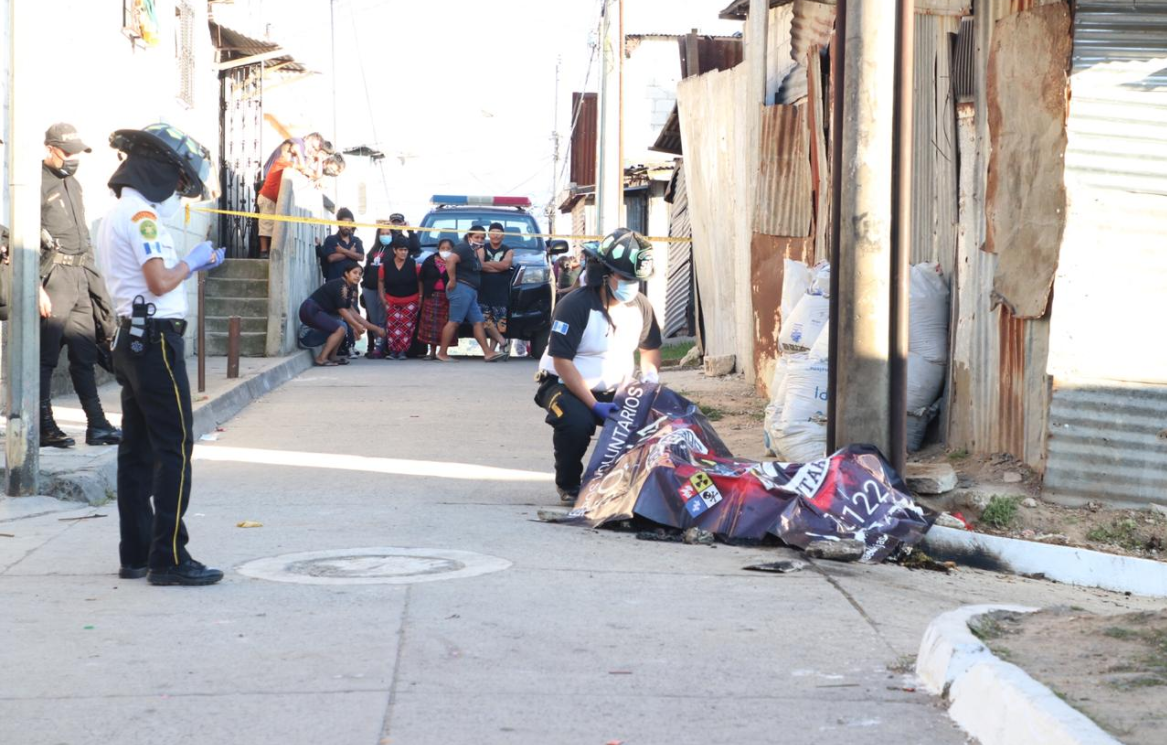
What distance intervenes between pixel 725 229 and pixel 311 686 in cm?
1127

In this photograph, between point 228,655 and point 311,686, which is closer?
point 311,686

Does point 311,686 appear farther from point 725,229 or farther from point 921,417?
point 725,229

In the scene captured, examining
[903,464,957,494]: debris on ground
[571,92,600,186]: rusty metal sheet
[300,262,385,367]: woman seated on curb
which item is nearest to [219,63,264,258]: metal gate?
[300,262,385,367]: woman seated on curb

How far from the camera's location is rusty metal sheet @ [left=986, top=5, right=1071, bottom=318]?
7066 mm

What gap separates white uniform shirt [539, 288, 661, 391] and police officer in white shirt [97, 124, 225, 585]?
7.91ft

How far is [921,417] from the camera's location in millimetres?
8414

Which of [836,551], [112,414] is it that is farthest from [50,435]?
[836,551]

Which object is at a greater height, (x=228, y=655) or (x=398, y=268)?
(x=398, y=268)

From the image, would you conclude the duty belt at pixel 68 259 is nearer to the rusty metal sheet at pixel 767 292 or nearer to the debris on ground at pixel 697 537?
the debris on ground at pixel 697 537

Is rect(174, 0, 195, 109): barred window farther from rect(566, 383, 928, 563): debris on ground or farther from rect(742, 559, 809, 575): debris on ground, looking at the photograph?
rect(742, 559, 809, 575): debris on ground

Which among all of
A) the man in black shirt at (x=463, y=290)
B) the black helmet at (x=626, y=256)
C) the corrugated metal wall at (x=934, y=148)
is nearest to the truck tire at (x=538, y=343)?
the man in black shirt at (x=463, y=290)

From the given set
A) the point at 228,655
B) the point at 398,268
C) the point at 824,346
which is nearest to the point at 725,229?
the point at 398,268

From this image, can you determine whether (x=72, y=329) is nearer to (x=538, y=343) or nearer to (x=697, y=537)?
(x=697, y=537)

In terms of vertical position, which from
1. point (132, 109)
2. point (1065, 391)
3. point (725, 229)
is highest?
point (132, 109)
